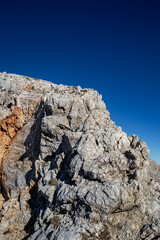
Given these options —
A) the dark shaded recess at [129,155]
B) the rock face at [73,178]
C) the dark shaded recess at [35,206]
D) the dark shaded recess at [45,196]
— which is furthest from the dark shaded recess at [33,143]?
the dark shaded recess at [129,155]

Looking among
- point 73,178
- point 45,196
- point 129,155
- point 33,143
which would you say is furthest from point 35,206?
point 129,155

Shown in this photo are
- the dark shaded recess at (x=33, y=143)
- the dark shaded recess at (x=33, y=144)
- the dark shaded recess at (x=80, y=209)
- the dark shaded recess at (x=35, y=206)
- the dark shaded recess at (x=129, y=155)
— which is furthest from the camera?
the dark shaded recess at (x=33, y=144)

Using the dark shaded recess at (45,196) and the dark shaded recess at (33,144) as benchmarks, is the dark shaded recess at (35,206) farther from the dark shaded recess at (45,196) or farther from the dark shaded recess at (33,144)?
the dark shaded recess at (33,144)

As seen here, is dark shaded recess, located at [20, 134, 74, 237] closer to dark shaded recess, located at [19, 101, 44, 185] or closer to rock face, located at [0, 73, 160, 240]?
rock face, located at [0, 73, 160, 240]

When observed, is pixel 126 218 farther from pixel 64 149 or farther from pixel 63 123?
pixel 63 123

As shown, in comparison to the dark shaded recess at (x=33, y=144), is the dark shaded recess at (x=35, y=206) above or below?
below

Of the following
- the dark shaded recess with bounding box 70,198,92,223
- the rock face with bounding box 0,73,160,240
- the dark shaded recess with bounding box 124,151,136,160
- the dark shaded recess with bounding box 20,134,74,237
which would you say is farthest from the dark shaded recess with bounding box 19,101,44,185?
the dark shaded recess with bounding box 124,151,136,160

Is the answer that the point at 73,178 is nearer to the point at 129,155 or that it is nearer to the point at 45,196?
the point at 45,196

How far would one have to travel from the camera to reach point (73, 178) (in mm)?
24750

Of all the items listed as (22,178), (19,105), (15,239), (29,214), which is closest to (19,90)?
(19,105)

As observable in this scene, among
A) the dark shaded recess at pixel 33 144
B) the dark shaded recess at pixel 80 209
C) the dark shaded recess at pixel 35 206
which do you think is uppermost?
the dark shaded recess at pixel 33 144

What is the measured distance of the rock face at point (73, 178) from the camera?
21531 mm

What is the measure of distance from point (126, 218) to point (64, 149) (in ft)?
50.9

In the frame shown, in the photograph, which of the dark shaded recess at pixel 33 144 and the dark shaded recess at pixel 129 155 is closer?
the dark shaded recess at pixel 129 155
